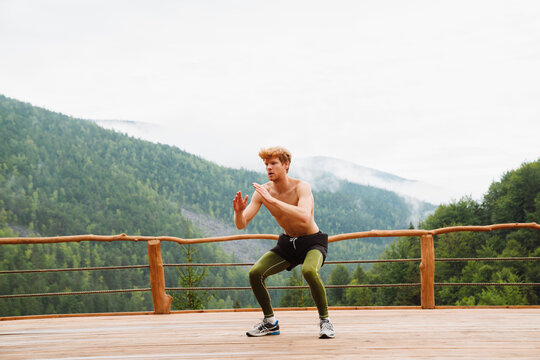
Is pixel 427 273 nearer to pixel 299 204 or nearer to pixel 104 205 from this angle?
pixel 299 204

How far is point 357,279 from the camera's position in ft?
144

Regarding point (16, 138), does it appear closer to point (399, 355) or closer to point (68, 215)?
point (68, 215)

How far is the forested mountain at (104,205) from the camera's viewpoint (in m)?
58.9

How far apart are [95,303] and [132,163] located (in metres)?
74.4

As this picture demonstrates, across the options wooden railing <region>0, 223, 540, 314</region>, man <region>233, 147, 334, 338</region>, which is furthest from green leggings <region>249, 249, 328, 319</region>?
wooden railing <region>0, 223, 540, 314</region>

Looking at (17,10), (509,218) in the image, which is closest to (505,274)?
(509,218)

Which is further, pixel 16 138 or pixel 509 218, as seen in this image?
pixel 16 138

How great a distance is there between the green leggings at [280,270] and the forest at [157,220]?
819 cm

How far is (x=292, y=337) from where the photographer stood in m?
3.20

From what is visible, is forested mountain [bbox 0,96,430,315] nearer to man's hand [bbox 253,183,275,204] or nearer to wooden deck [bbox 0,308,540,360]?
wooden deck [bbox 0,308,540,360]

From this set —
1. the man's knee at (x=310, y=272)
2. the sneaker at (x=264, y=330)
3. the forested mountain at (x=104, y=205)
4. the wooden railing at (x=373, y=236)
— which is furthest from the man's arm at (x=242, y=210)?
the forested mountain at (x=104, y=205)

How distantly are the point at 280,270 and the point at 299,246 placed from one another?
8.2 inches

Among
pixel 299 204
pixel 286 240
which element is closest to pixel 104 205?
pixel 286 240

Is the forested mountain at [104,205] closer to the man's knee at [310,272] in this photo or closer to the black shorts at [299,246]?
the black shorts at [299,246]
